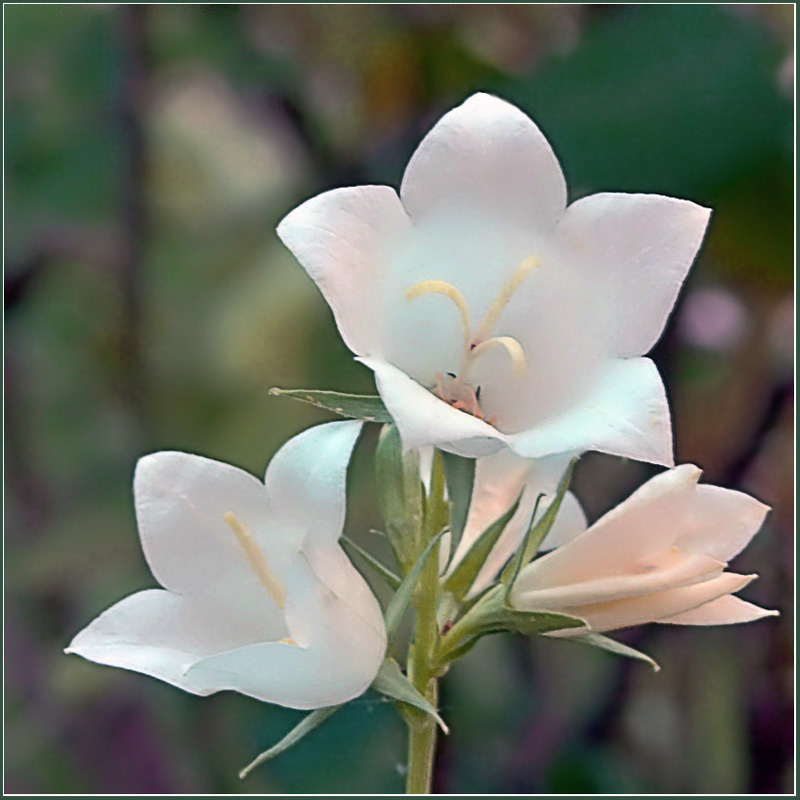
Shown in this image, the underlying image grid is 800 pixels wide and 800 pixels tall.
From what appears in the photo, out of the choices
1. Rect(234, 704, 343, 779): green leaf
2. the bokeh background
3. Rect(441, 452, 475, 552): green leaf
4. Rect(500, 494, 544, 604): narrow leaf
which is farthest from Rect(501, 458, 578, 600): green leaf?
the bokeh background

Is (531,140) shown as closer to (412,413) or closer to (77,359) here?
(412,413)


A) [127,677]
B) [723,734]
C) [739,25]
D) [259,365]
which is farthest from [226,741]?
[739,25]

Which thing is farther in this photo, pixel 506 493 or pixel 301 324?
pixel 301 324

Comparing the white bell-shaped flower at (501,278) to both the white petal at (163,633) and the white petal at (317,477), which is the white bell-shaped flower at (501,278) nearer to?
the white petal at (317,477)

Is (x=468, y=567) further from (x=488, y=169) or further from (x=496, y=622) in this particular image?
(x=488, y=169)

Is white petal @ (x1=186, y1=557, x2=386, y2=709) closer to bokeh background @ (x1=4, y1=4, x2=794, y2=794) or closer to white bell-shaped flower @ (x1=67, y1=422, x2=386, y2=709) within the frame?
white bell-shaped flower @ (x1=67, y1=422, x2=386, y2=709)

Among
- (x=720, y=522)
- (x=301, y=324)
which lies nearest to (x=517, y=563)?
(x=720, y=522)
